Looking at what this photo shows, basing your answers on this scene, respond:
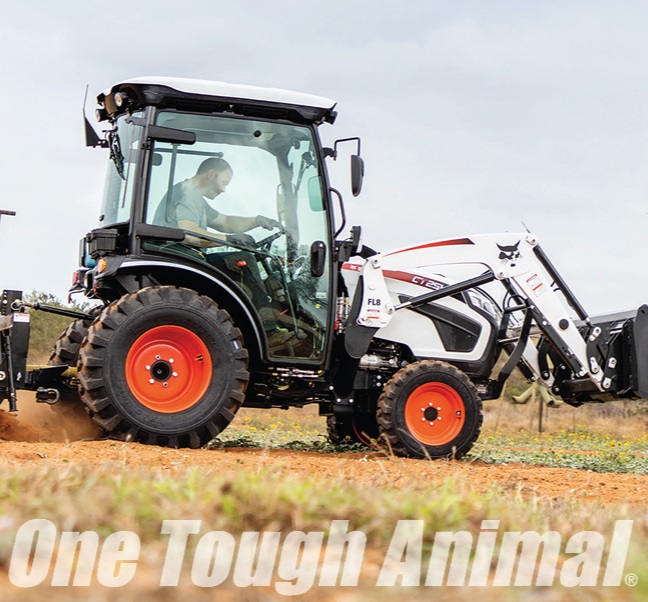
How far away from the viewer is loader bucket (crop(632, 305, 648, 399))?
360 inches

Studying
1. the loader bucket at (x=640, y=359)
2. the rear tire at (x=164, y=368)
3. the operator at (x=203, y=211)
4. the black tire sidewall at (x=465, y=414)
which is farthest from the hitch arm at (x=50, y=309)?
the loader bucket at (x=640, y=359)

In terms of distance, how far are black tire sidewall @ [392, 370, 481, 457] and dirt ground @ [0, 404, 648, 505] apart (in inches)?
11.2

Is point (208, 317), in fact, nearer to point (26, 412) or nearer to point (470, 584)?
point (26, 412)

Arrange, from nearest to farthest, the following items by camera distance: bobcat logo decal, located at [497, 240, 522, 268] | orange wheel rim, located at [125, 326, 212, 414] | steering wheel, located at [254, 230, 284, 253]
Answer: orange wheel rim, located at [125, 326, 212, 414] → steering wheel, located at [254, 230, 284, 253] → bobcat logo decal, located at [497, 240, 522, 268]

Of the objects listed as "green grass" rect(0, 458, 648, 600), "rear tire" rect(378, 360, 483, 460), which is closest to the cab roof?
"rear tire" rect(378, 360, 483, 460)

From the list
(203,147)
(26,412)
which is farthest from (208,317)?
(26,412)

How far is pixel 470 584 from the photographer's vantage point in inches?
97.4

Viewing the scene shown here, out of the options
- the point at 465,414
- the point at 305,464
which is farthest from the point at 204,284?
the point at 465,414

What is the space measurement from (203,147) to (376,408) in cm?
304

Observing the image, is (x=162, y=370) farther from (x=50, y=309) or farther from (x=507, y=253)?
(x=507, y=253)

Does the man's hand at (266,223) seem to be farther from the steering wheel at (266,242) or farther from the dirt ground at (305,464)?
the dirt ground at (305,464)

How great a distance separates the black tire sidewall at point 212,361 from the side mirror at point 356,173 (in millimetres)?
1698

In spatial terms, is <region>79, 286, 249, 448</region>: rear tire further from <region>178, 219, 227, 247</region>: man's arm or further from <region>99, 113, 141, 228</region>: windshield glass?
<region>99, 113, 141, 228</region>: windshield glass

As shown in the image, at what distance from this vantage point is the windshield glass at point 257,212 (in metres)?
8.09
